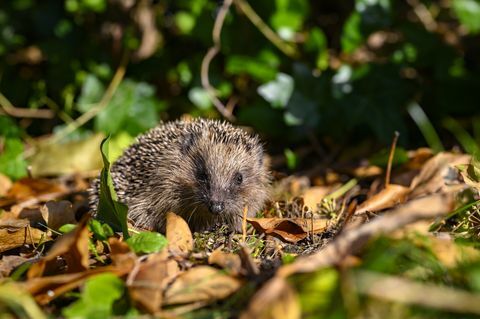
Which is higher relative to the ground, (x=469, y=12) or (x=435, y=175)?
(x=469, y=12)

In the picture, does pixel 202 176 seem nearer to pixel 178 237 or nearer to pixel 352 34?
pixel 178 237

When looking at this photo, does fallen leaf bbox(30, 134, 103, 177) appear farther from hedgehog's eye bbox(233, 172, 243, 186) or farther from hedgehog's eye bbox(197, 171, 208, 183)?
hedgehog's eye bbox(233, 172, 243, 186)

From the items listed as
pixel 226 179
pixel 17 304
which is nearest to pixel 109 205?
pixel 17 304

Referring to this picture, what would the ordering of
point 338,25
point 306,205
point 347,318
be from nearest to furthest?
1. point 347,318
2. point 306,205
3. point 338,25

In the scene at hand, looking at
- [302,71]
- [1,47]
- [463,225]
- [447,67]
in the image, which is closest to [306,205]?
[463,225]

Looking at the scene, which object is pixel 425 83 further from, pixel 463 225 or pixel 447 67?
pixel 463 225

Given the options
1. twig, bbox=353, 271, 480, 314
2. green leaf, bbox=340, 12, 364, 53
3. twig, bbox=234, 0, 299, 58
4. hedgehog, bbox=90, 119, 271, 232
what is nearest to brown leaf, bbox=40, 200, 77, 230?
hedgehog, bbox=90, 119, 271, 232

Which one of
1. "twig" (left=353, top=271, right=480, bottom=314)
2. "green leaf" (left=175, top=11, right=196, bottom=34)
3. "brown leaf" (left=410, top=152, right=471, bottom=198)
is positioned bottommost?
"brown leaf" (left=410, top=152, right=471, bottom=198)
